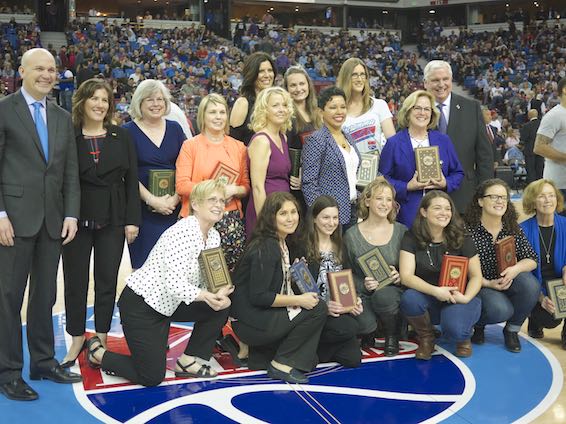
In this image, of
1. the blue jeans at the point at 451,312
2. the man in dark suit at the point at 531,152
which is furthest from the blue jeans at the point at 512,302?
the man in dark suit at the point at 531,152

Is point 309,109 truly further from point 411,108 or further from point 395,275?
point 395,275

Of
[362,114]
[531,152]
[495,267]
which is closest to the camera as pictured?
[495,267]

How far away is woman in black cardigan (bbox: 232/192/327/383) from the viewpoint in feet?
11.6

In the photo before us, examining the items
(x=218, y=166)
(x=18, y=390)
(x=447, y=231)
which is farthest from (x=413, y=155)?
(x=18, y=390)

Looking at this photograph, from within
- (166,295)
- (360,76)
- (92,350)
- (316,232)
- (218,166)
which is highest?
(360,76)

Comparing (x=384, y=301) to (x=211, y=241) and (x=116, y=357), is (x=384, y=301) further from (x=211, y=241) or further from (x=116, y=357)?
(x=116, y=357)

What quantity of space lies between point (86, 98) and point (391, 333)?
219 centimetres

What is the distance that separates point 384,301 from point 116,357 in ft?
5.08

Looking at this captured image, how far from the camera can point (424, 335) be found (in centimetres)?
382

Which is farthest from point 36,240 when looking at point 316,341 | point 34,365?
point 316,341

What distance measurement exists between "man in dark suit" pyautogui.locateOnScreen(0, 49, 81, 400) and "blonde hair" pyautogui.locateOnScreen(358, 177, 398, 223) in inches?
65.8

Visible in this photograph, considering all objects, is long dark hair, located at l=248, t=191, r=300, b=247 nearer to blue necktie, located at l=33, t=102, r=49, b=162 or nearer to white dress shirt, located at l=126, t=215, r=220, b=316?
white dress shirt, located at l=126, t=215, r=220, b=316

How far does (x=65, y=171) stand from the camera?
3.43 m

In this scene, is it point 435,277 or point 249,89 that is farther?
point 249,89
